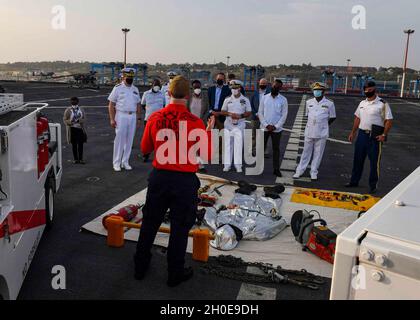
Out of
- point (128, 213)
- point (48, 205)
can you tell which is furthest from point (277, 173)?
point (48, 205)

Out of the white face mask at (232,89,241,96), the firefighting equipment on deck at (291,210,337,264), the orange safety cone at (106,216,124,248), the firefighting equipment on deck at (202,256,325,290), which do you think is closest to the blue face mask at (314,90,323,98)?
the white face mask at (232,89,241,96)

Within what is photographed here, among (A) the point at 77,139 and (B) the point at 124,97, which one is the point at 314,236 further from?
(A) the point at 77,139

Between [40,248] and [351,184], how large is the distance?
22.1ft

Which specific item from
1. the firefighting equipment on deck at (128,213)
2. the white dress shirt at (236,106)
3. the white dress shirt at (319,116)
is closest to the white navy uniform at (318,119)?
the white dress shirt at (319,116)

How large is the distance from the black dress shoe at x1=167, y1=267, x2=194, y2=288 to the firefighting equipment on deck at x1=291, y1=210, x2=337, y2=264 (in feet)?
5.82

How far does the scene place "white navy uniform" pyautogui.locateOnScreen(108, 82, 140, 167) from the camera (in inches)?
380

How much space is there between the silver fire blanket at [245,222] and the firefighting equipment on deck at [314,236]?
388 millimetres

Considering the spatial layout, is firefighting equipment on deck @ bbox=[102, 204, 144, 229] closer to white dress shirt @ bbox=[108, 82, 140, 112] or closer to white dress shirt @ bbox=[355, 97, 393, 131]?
white dress shirt @ bbox=[108, 82, 140, 112]

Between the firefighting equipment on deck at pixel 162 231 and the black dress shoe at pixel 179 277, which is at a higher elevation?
the firefighting equipment on deck at pixel 162 231

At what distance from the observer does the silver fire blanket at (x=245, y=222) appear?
5551mm

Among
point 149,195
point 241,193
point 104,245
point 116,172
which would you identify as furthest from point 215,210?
point 116,172

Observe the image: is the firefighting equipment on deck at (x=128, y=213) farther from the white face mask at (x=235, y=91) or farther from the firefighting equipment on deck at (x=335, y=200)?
the white face mask at (x=235, y=91)

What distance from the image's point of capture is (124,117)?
9.82 metres
